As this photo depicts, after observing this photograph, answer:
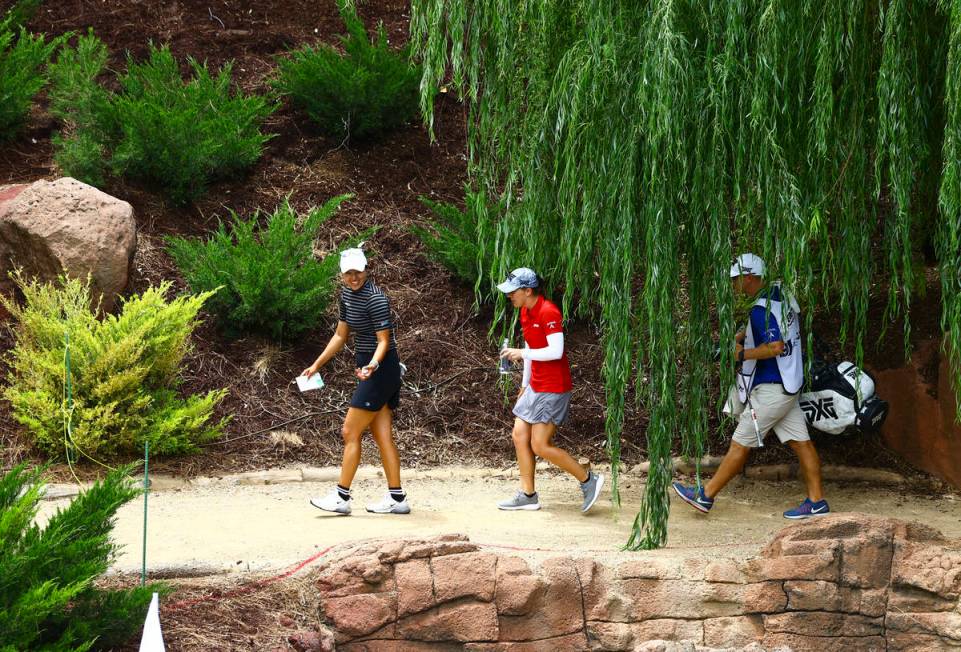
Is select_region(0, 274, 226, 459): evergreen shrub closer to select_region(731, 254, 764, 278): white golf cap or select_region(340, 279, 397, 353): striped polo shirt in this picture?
select_region(340, 279, 397, 353): striped polo shirt

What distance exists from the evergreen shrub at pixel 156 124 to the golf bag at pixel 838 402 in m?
6.30

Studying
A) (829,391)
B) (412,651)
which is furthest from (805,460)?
(412,651)

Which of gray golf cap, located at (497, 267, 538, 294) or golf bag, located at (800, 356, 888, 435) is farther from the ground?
gray golf cap, located at (497, 267, 538, 294)

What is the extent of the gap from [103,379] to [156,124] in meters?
3.69

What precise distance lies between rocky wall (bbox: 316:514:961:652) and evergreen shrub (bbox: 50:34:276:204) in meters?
6.68

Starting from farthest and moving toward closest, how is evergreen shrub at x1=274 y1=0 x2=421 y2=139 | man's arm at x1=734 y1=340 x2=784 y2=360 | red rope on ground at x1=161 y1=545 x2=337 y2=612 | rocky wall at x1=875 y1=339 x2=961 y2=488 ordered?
evergreen shrub at x1=274 y1=0 x2=421 y2=139 → rocky wall at x1=875 y1=339 x2=961 y2=488 → man's arm at x1=734 y1=340 x2=784 y2=360 → red rope on ground at x1=161 y1=545 x2=337 y2=612

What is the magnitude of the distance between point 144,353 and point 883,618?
5313 millimetres

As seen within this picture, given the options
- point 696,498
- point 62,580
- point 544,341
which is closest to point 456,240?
point 544,341

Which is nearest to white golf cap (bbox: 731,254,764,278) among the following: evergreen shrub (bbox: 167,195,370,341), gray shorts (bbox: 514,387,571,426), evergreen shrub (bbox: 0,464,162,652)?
gray shorts (bbox: 514,387,571,426)

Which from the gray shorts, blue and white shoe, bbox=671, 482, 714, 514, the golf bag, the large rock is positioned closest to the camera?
the gray shorts

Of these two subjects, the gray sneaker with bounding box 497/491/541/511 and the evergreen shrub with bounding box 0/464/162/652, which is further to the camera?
the gray sneaker with bounding box 497/491/541/511

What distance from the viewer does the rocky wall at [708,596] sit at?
17.8 feet

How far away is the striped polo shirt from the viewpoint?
281 inches

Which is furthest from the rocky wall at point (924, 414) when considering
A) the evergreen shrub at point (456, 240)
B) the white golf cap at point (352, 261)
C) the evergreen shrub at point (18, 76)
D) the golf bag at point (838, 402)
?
the evergreen shrub at point (18, 76)
